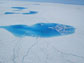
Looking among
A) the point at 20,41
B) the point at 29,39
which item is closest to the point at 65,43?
the point at 29,39

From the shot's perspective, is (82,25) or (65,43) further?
(82,25)

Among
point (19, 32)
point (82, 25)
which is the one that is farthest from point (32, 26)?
point (82, 25)

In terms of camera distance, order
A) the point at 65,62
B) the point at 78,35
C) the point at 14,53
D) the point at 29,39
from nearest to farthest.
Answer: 1. the point at 65,62
2. the point at 14,53
3. the point at 29,39
4. the point at 78,35

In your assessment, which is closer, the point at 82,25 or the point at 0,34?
the point at 0,34

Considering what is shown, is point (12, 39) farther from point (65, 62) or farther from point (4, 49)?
point (65, 62)

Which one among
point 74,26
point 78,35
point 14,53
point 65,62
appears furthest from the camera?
point 74,26

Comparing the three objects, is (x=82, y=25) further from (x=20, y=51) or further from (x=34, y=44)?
(x=20, y=51)
